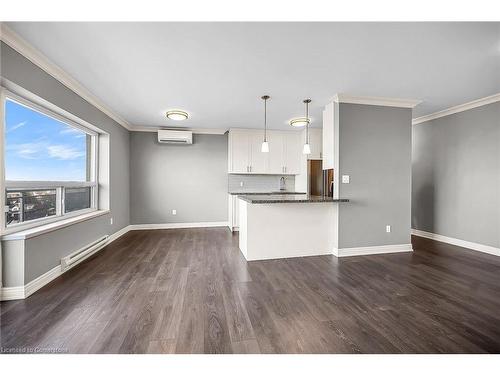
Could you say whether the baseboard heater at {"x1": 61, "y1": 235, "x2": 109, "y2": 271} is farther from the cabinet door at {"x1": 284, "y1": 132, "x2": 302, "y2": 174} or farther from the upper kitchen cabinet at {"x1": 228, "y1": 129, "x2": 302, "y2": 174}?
the cabinet door at {"x1": 284, "y1": 132, "x2": 302, "y2": 174}

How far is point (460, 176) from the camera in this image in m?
3.92

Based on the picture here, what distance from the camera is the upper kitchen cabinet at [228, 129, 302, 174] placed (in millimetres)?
5363

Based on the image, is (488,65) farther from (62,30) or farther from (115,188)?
(115,188)

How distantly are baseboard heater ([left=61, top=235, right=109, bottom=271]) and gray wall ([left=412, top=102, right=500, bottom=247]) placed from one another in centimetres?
621

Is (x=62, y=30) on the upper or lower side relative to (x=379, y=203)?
upper

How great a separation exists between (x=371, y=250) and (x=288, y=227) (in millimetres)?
1426

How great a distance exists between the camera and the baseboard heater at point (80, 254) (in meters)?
2.71

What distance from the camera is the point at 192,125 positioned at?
5105 millimetres

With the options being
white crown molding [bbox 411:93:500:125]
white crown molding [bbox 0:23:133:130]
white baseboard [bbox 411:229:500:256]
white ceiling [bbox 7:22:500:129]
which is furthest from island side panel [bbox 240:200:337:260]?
white crown molding [bbox 411:93:500:125]

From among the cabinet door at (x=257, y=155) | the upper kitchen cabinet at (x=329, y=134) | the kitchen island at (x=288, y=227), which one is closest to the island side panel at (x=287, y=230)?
the kitchen island at (x=288, y=227)

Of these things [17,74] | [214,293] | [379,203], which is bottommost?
[214,293]
